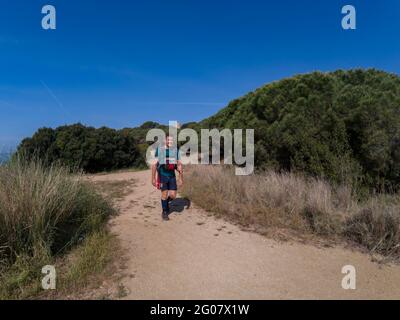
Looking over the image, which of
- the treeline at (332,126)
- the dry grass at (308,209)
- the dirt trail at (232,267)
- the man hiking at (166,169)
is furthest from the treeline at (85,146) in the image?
the dirt trail at (232,267)

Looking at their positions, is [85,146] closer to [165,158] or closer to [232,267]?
[165,158]

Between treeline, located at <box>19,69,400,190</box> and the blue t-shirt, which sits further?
treeline, located at <box>19,69,400,190</box>

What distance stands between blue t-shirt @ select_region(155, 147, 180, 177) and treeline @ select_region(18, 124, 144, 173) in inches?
428

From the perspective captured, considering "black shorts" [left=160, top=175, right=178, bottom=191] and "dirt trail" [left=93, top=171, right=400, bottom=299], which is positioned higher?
"black shorts" [left=160, top=175, right=178, bottom=191]

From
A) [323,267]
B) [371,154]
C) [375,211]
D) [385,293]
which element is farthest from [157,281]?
[371,154]

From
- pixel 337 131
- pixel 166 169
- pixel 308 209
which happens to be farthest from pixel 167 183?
pixel 337 131

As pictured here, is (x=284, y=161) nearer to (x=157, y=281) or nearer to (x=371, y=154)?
(x=371, y=154)

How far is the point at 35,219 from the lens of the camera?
11.3ft

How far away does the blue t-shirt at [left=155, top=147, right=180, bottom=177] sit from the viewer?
524 cm

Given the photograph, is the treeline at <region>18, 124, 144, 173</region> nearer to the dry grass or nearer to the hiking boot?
the dry grass

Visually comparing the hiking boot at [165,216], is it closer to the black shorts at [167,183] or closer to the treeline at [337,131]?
the black shorts at [167,183]

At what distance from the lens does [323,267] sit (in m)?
3.35

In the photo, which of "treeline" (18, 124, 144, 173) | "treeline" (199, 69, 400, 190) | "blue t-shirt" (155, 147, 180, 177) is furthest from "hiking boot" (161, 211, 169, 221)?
"treeline" (18, 124, 144, 173)
